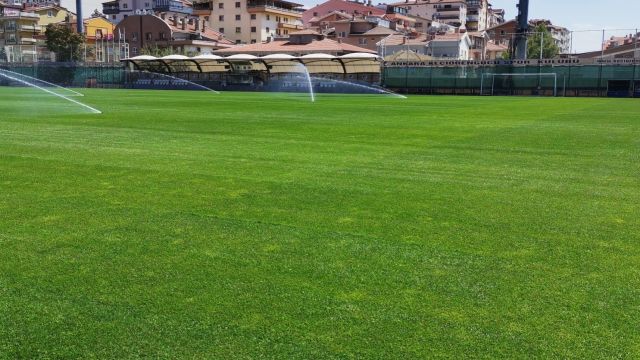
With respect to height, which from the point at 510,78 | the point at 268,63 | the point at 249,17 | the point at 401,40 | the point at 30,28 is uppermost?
the point at 249,17

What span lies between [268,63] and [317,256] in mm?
66707

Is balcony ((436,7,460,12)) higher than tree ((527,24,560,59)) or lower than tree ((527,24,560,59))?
higher

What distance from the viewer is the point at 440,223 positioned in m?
7.07

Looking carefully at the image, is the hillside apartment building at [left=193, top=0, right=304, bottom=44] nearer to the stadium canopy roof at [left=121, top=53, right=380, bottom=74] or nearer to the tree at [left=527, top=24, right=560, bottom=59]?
the tree at [left=527, top=24, right=560, bottom=59]

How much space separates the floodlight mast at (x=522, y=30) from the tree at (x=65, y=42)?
63442 millimetres

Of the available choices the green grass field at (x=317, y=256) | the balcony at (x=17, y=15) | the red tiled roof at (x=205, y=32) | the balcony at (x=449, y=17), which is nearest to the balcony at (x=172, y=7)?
the red tiled roof at (x=205, y=32)

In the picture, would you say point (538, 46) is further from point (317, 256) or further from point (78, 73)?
point (317, 256)

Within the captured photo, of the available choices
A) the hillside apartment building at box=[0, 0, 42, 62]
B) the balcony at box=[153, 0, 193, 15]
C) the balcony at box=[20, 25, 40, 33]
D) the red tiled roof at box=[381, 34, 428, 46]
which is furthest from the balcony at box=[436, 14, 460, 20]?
the hillside apartment building at box=[0, 0, 42, 62]

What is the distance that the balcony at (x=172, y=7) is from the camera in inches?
5423

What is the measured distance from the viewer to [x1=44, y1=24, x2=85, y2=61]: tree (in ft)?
307

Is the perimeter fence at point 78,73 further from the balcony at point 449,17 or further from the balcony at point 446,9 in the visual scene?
the balcony at point 446,9

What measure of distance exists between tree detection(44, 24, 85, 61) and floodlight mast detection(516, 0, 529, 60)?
63.4m

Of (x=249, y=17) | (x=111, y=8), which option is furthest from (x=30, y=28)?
(x=111, y=8)

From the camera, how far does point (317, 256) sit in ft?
19.1
